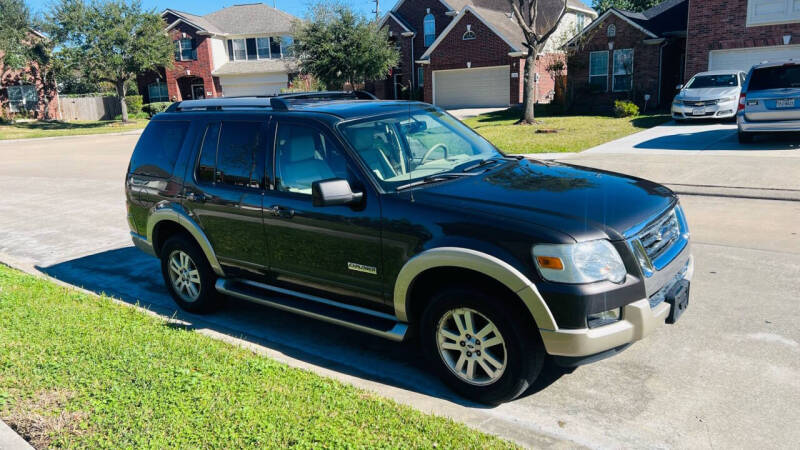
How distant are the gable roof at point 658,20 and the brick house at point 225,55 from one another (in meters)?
25.7

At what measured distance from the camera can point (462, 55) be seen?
36.1 meters

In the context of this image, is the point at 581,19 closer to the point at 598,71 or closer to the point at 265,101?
the point at 598,71

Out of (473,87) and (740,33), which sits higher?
(740,33)

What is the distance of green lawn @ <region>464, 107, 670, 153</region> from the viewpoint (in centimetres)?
1711

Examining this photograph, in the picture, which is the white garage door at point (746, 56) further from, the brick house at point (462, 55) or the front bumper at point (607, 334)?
→ the front bumper at point (607, 334)

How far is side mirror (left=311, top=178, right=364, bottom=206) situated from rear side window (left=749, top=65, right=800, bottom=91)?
12.8 metres

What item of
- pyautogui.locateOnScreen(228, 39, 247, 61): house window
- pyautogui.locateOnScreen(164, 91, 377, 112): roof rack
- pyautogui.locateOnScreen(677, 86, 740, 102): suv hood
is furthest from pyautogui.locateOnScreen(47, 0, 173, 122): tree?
pyautogui.locateOnScreen(164, 91, 377, 112): roof rack

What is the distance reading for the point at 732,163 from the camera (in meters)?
12.2

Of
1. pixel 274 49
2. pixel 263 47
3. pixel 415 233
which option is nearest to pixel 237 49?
pixel 263 47

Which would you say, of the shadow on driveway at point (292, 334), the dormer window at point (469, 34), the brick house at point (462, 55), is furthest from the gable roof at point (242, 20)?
the shadow on driveway at point (292, 334)

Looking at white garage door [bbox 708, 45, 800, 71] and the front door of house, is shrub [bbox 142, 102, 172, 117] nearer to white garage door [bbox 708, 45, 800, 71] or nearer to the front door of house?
the front door of house

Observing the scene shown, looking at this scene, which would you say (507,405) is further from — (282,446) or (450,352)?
(282,446)

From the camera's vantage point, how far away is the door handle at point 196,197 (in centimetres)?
540

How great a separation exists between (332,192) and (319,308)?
107 cm
